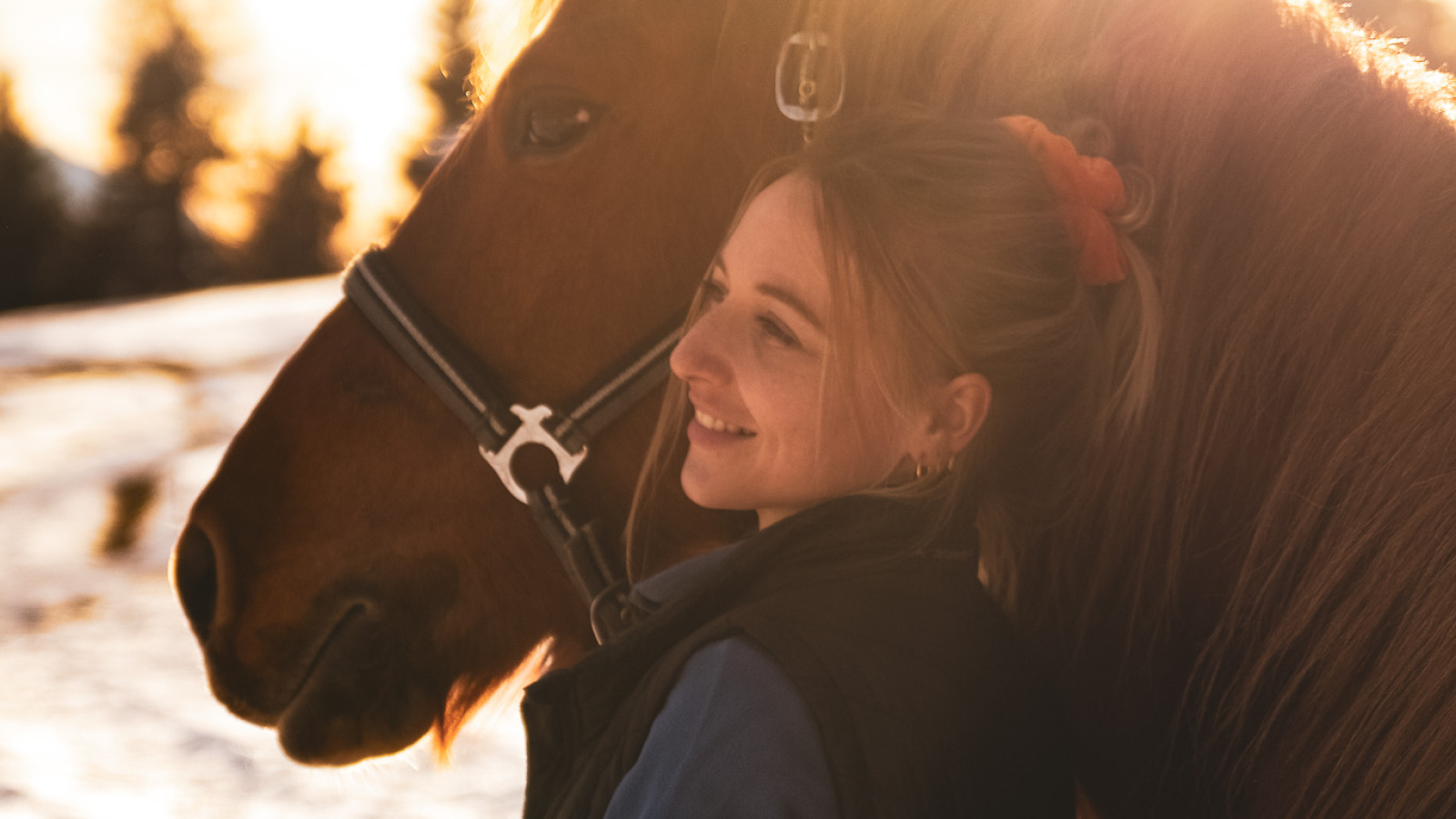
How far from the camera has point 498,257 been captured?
4.24 feet

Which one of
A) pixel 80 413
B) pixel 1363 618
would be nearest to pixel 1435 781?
pixel 1363 618

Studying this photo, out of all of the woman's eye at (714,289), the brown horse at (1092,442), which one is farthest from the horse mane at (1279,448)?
the woman's eye at (714,289)

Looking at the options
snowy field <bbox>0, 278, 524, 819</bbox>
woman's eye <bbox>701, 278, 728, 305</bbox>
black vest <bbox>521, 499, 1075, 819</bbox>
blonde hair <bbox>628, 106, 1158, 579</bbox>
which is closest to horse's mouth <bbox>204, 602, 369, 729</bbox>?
snowy field <bbox>0, 278, 524, 819</bbox>

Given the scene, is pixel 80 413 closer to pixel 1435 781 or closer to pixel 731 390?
pixel 731 390

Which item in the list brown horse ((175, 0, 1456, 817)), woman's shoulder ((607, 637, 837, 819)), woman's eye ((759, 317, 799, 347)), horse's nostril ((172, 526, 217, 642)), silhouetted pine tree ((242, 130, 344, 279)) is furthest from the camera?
silhouetted pine tree ((242, 130, 344, 279))

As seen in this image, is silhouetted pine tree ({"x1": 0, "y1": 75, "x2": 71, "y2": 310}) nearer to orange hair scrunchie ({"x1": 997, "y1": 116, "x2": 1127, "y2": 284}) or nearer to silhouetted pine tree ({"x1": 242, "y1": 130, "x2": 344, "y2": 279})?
silhouetted pine tree ({"x1": 242, "y1": 130, "x2": 344, "y2": 279})

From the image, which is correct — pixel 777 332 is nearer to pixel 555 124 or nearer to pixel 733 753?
pixel 733 753

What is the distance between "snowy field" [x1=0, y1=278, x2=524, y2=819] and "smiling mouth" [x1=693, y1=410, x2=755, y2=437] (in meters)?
0.86

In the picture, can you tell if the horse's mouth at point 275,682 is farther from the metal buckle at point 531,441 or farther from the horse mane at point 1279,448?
the horse mane at point 1279,448

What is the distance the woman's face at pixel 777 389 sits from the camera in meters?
0.91

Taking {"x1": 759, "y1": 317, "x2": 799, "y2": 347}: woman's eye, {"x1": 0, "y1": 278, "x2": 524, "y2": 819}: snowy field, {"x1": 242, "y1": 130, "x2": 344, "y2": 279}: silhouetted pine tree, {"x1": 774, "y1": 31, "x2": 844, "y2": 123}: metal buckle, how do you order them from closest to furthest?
{"x1": 759, "y1": 317, "x2": 799, "y2": 347}: woman's eye
{"x1": 774, "y1": 31, "x2": 844, "y2": 123}: metal buckle
{"x1": 0, "y1": 278, "x2": 524, "y2": 819}: snowy field
{"x1": 242, "y1": 130, "x2": 344, "y2": 279}: silhouetted pine tree

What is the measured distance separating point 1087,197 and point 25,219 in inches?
891

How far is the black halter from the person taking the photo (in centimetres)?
130

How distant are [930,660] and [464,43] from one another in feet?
4.24
